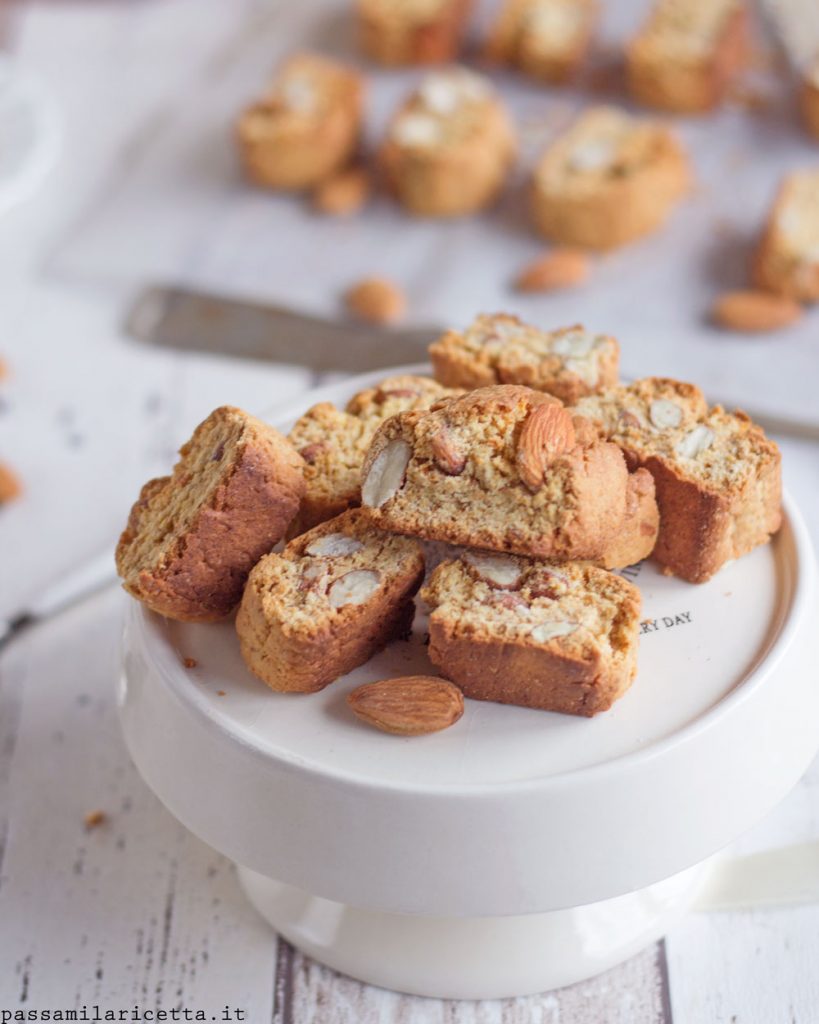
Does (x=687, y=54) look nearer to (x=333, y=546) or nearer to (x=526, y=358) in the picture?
(x=526, y=358)

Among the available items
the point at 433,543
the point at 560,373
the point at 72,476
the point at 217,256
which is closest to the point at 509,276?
the point at 217,256

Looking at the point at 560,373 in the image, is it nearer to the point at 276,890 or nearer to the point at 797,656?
the point at 797,656

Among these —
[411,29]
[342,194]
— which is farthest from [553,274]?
[411,29]

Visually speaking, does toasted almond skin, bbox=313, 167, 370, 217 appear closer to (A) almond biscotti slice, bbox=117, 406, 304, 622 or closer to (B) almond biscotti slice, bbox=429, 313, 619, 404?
(B) almond biscotti slice, bbox=429, 313, 619, 404

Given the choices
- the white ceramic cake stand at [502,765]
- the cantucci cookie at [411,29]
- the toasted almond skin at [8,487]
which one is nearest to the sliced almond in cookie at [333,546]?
the white ceramic cake stand at [502,765]

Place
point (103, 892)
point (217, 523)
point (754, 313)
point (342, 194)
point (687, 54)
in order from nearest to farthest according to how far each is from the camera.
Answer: point (217, 523) → point (103, 892) → point (754, 313) → point (342, 194) → point (687, 54)
